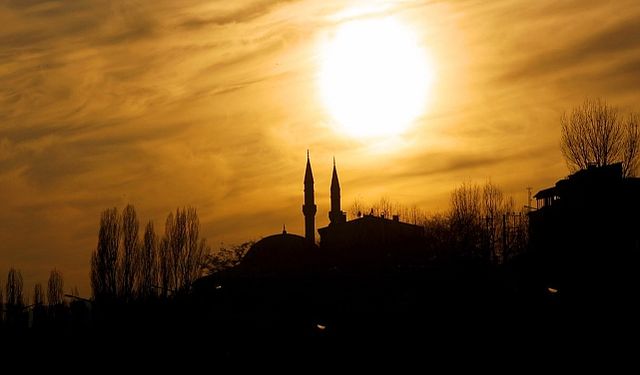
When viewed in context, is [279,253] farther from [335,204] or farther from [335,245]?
[335,204]

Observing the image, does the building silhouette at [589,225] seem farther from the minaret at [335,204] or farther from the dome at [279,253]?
the minaret at [335,204]

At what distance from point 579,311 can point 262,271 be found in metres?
36.5

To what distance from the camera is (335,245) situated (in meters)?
80.6

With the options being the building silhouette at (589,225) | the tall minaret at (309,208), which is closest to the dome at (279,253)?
the tall minaret at (309,208)

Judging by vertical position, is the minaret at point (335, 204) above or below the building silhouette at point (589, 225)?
above

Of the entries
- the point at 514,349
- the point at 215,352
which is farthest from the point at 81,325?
the point at 514,349

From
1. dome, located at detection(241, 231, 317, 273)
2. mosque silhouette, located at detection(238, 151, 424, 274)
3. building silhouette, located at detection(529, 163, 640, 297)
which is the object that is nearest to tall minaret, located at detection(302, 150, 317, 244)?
mosque silhouette, located at detection(238, 151, 424, 274)

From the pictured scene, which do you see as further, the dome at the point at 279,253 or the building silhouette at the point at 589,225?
the dome at the point at 279,253

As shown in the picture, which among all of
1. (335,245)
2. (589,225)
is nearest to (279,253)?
(335,245)

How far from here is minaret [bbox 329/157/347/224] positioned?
95.7 metres

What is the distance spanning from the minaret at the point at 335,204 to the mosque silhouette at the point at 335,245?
0.09 meters

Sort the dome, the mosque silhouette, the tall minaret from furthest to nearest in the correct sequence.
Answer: the tall minaret
the dome
the mosque silhouette

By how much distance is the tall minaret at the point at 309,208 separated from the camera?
307 ft

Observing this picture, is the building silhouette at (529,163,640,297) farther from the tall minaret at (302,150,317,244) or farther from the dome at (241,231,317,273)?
the tall minaret at (302,150,317,244)
